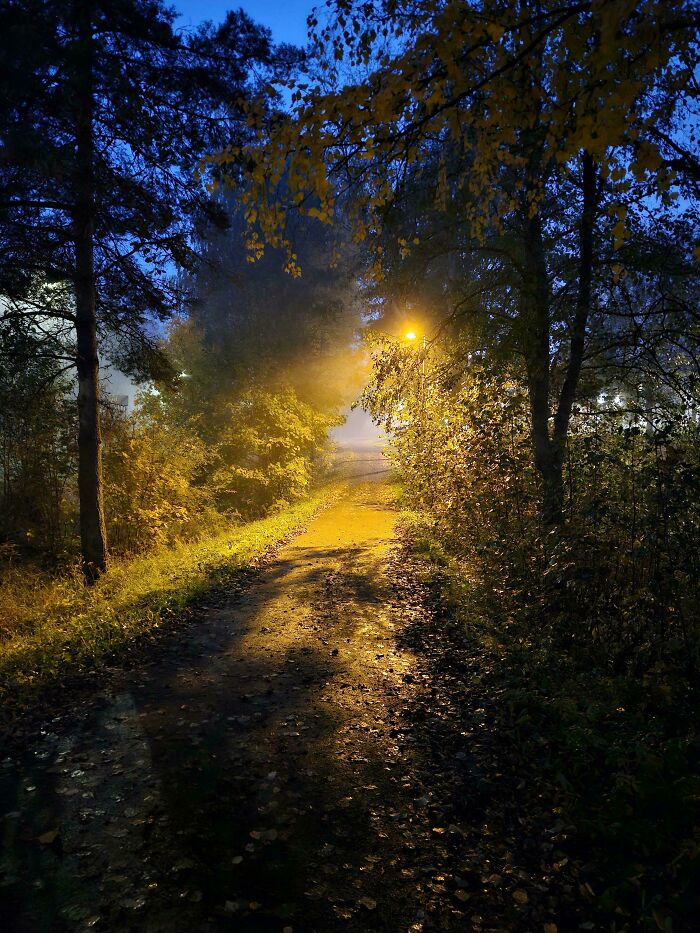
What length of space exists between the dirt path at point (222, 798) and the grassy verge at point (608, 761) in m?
1.16

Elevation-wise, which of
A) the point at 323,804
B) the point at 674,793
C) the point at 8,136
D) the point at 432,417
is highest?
the point at 8,136

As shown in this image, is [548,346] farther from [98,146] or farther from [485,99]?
[98,146]

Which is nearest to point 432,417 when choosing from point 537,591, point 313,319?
point 537,591

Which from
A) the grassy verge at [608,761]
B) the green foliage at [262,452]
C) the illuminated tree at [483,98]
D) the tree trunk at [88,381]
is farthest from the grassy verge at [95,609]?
the green foliage at [262,452]

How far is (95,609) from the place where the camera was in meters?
8.27

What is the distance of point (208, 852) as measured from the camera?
11.2 feet

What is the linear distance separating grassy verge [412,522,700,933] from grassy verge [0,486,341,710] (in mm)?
5251

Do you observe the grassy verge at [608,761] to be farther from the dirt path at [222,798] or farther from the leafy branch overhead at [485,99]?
the leafy branch overhead at [485,99]

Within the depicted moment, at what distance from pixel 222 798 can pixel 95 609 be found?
5.43m

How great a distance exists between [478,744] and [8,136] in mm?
9522

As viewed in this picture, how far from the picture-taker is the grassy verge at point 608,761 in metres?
2.96

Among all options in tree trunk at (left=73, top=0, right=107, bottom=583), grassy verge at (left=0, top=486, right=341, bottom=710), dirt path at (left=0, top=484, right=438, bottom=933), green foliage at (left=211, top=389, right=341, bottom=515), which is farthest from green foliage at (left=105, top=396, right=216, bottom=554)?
dirt path at (left=0, top=484, right=438, bottom=933)

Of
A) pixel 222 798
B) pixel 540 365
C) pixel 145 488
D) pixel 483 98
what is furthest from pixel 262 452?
pixel 483 98

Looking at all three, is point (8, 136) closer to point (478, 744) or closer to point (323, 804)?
point (323, 804)
